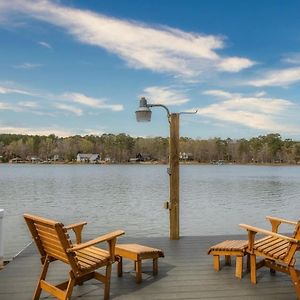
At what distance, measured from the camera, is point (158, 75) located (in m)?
31.3

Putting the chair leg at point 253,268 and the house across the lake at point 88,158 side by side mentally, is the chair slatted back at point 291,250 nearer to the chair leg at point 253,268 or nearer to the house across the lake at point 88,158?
the chair leg at point 253,268

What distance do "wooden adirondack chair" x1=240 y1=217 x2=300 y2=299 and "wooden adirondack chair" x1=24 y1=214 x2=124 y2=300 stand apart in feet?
4.89

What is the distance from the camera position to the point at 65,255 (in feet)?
12.1

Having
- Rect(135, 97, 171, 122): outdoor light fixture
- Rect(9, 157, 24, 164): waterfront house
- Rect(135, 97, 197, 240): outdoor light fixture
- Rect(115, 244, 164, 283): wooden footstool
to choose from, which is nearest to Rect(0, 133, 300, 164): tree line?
Rect(9, 157, 24, 164): waterfront house

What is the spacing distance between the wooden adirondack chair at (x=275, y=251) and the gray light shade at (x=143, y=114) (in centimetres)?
262

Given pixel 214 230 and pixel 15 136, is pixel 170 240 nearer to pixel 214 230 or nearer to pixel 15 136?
pixel 214 230

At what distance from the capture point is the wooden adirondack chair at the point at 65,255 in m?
3.64

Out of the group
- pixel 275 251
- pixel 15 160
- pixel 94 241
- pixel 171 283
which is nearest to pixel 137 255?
pixel 171 283

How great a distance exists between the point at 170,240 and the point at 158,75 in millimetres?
25815

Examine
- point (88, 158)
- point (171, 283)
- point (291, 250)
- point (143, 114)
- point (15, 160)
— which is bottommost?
point (171, 283)

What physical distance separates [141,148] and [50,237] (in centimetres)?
10298

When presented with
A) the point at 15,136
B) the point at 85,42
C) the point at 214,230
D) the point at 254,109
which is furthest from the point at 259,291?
the point at 15,136

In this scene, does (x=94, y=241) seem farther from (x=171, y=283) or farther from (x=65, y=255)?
(x=171, y=283)

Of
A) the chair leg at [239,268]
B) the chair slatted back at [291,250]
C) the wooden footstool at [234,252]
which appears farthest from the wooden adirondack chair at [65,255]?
the chair slatted back at [291,250]
